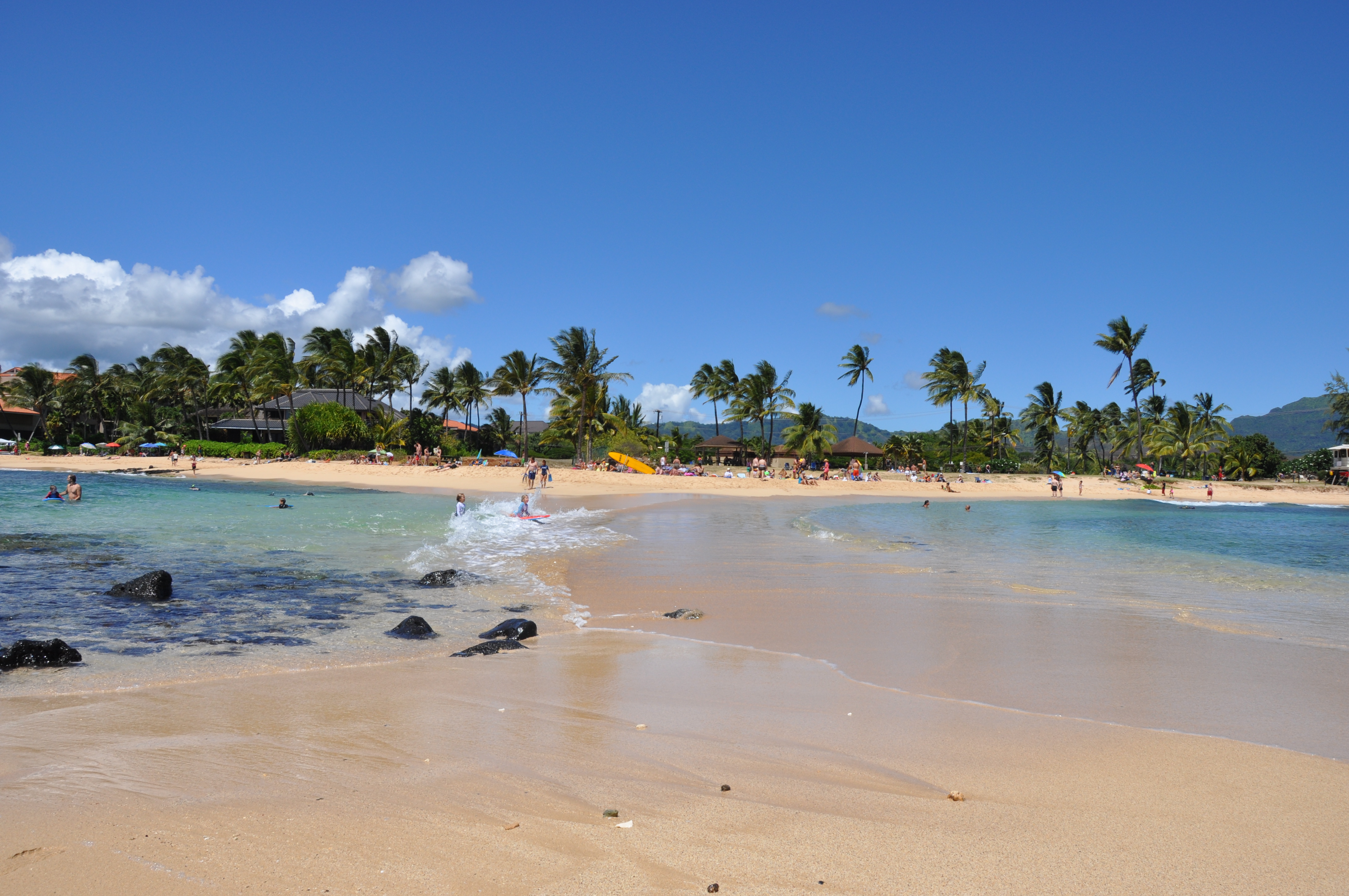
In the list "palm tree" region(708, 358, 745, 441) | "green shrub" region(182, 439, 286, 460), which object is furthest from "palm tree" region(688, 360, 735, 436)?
"green shrub" region(182, 439, 286, 460)

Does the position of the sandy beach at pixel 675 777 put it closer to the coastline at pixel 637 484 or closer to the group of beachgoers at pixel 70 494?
the group of beachgoers at pixel 70 494

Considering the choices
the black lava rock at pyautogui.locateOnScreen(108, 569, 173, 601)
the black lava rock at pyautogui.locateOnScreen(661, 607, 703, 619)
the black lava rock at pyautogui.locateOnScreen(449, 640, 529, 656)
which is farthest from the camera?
the black lava rock at pyautogui.locateOnScreen(108, 569, 173, 601)

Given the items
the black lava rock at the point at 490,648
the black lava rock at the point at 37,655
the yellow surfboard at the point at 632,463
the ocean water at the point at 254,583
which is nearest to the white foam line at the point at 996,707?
the black lava rock at the point at 490,648

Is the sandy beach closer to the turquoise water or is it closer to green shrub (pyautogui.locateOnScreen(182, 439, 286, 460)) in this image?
the turquoise water

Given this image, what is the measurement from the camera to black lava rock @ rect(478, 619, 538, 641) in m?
7.21

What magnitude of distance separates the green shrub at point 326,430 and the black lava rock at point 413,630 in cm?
4500

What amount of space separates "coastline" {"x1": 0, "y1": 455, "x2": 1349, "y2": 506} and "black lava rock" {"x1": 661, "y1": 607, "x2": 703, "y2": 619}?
904 inches

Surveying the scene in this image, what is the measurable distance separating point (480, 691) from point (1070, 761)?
377 centimetres

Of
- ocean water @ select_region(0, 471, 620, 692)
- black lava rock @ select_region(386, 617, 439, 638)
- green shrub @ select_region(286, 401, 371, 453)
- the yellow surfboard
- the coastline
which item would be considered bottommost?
ocean water @ select_region(0, 471, 620, 692)

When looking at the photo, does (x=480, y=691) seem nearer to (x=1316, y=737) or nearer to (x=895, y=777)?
(x=895, y=777)

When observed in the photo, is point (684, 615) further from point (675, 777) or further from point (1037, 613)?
point (675, 777)

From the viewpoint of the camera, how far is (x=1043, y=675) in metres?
5.93

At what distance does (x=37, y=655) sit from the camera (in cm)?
584

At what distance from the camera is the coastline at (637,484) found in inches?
1417
